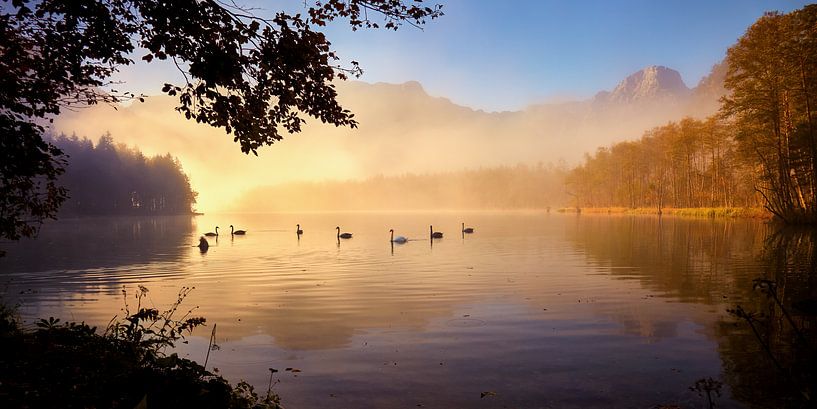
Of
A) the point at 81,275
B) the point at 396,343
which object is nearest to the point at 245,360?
the point at 396,343

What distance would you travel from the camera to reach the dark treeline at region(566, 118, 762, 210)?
7762 centimetres

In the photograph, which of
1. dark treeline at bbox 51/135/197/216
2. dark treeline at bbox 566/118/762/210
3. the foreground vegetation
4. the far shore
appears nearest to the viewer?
the foreground vegetation

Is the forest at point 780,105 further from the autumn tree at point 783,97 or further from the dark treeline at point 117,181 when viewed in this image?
the dark treeline at point 117,181

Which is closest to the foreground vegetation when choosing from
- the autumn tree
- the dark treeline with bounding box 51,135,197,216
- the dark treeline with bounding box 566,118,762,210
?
the autumn tree

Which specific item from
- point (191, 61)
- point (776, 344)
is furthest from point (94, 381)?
point (776, 344)

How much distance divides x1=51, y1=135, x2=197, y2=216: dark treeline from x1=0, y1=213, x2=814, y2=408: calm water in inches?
3900

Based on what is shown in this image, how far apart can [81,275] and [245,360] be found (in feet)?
60.4

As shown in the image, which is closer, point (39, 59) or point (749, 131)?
point (39, 59)

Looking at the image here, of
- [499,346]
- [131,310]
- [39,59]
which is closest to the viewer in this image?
[39,59]

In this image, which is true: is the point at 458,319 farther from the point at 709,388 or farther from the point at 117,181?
the point at 117,181

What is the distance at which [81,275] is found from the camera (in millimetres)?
23469

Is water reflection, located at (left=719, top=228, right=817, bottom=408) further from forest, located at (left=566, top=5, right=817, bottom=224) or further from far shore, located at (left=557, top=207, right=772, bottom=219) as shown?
far shore, located at (left=557, top=207, right=772, bottom=219)

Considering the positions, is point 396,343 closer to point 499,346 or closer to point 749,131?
point 499,346

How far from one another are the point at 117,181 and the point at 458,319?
448 ft
